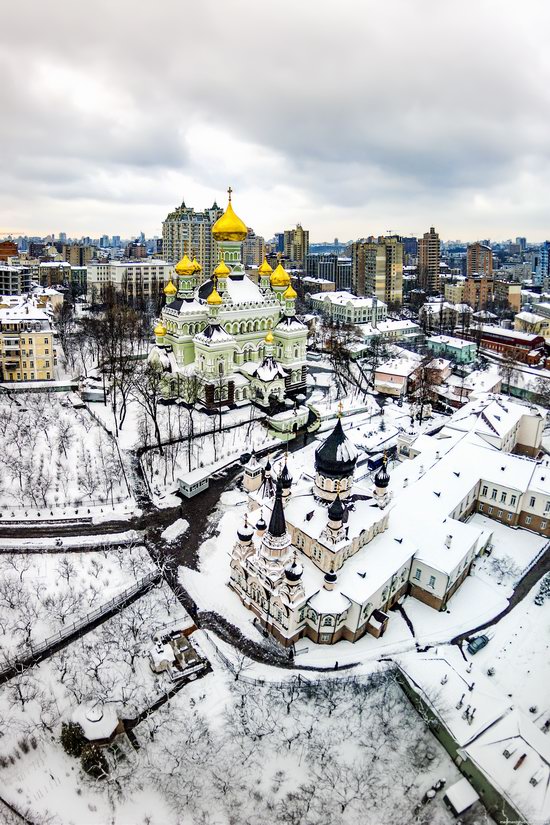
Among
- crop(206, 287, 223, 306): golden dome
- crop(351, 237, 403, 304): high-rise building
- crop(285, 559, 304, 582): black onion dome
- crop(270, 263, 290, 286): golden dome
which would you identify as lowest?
crop(285, 559, 304, 582): black onion dome

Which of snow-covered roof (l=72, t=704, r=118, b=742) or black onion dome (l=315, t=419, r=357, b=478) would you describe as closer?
snow-covered roof (l=72, t=704, r=118, b=742)

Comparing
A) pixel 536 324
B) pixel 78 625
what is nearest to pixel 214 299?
pixel 78 625

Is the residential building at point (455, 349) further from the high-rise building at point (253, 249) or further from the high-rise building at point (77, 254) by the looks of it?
the high-rise building at point (77, 254)

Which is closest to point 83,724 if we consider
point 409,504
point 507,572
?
point 409,504

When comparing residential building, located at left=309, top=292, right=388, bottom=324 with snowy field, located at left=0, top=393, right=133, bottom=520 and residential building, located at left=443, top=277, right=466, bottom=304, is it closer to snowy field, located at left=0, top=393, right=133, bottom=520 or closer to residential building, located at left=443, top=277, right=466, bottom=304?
residential building, located at left=443, top=277, right=466, bottom=304

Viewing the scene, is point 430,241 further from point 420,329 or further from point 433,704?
point 433,704

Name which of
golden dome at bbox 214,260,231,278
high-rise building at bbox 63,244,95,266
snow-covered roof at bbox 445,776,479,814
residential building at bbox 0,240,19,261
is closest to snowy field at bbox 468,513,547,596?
snow-covered roof at bbox 445,776,479,814

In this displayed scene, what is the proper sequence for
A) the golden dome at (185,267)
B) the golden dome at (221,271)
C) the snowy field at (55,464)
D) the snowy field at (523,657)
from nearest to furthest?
the snowy field at (523,657)
the snowy field at (55,464)
the golden dome at (221,271)
the golden dome at (185,267)

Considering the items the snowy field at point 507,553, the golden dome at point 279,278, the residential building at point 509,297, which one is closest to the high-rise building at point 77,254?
the golden dome at point 279,278
